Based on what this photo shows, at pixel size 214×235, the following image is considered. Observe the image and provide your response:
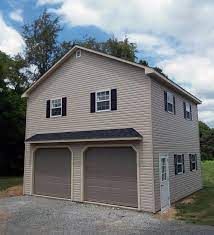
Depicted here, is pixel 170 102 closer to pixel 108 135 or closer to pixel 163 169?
pixel 163 169

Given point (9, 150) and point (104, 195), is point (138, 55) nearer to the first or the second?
point (9, 150)

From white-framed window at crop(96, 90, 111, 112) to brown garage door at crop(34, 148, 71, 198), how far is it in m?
3.14

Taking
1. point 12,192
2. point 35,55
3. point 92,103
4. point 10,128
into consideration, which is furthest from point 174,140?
point 35,55

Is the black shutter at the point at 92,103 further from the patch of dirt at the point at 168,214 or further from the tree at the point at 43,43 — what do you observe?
the tree at the point at 43,43

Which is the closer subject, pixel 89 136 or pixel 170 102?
pixel 89 136

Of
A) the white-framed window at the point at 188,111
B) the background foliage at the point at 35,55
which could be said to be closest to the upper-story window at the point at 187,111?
the white-framed window at the point at 188,111

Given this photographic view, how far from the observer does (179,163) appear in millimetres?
16328

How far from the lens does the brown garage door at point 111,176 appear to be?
13.6m

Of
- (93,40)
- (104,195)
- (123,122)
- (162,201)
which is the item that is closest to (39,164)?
(104,195)

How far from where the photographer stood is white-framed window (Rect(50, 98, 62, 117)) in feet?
55.2

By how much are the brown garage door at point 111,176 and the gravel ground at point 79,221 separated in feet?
1.99

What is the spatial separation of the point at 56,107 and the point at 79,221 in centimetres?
763

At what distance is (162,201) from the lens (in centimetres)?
1337

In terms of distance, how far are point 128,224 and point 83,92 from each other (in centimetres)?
766
